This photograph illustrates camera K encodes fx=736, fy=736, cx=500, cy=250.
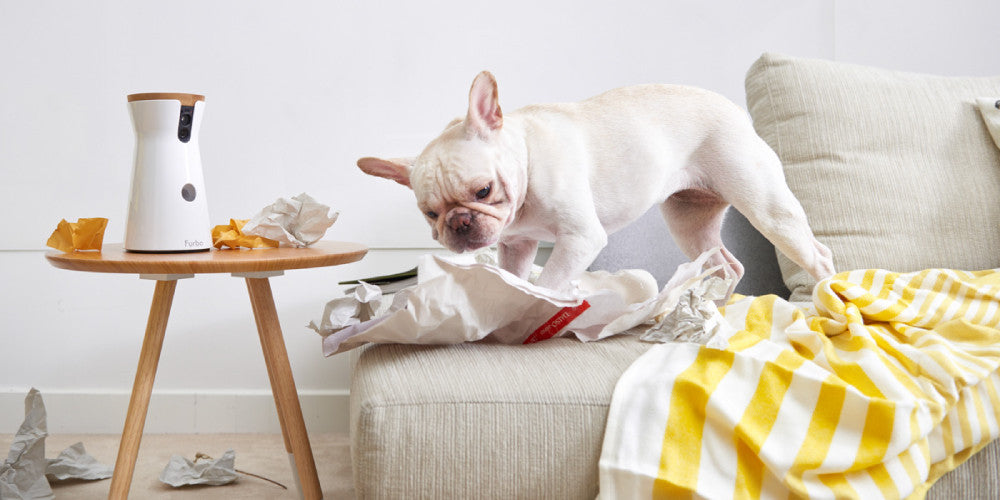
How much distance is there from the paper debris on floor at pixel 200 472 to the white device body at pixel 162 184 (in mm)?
595

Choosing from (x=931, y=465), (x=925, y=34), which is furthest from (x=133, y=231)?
(x=925, y=34)

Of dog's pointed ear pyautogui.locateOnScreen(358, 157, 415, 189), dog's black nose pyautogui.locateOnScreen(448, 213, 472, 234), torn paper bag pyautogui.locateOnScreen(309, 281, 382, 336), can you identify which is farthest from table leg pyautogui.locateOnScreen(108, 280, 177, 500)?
dog's black nose pyautogui.locateOnScreen(448, 213, 472, 234)

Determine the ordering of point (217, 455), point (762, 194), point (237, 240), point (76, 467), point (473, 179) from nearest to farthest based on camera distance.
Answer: point (473, 179)
point (762, 194)
point (237, 240)
point (76, 467)
point (217, 455)

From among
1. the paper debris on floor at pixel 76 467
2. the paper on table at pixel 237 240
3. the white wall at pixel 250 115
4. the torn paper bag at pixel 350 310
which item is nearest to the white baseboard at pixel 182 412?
the white wall at pixel 250 115

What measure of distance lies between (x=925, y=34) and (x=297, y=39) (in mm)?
1606

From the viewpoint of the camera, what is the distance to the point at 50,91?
171cm

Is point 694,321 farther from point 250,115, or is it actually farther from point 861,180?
point 250,115

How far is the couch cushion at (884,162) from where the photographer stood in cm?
141

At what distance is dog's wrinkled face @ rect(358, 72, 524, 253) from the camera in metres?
0.89

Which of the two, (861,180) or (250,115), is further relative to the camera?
(250,115)

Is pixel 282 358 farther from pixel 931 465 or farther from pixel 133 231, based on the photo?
pixel 931 465

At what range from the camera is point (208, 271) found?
0.94m

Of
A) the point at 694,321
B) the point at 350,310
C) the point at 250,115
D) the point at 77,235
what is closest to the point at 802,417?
the point at 694,321

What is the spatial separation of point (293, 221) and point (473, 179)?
0.40m
